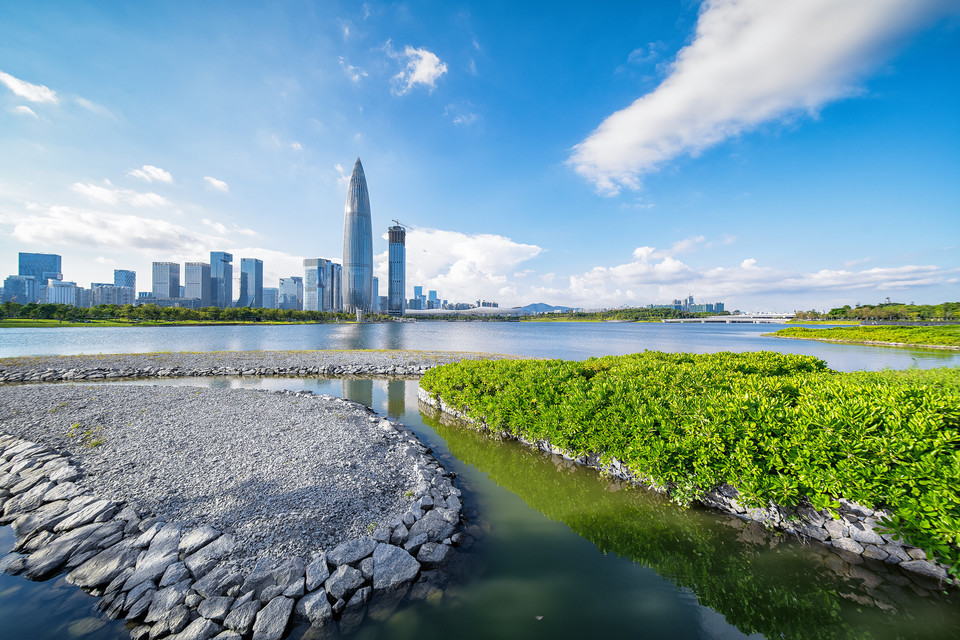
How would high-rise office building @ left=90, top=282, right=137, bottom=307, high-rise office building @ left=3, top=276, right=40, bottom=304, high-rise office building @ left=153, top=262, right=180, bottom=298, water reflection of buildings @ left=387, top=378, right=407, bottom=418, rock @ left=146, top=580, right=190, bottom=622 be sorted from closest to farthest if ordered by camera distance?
rock @ left=146, top=580, right=190, bottom=622, water reflection of buildings @ left=387, top=378, right=407, bottom=418, high-rise office building @ left=3, top=276, right=40, bottom=304, high-rise office building @ left=90, top=282, right=137, bottom=307, high-rise office building @ left=153, top=262, right=180, bottom=298

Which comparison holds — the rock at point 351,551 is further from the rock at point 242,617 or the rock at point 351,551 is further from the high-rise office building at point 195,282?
the high-rise office building at point 195,282

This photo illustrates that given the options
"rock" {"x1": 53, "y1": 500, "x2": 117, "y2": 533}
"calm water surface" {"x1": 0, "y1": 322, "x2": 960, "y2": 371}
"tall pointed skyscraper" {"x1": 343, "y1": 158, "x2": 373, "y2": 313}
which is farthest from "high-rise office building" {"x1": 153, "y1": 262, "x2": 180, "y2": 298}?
"rock" {"x1": 53, "y1": 500, "x2": 117, "y2": 533}

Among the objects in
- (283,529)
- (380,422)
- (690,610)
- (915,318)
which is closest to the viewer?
(690,610)

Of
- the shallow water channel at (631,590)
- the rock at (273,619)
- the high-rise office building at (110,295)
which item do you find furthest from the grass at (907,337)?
the high-rise office building at (110,295)

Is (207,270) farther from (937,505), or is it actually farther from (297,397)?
(937,505)

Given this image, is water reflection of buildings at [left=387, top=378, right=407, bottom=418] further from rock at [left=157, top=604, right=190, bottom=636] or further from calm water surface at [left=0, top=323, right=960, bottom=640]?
rock at [left=157, top=604, right=190, bottom=636]

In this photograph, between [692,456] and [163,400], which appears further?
[163,400]

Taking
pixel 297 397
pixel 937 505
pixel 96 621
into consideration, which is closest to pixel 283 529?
pixel 96 621
